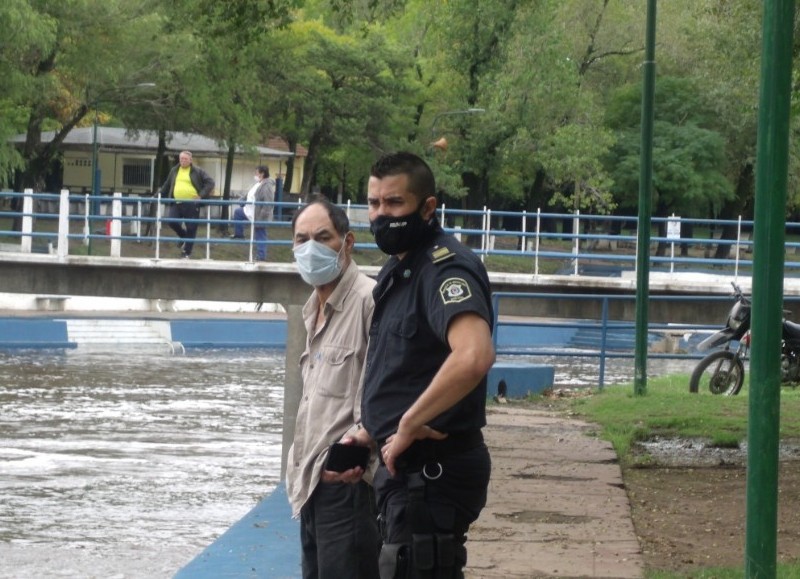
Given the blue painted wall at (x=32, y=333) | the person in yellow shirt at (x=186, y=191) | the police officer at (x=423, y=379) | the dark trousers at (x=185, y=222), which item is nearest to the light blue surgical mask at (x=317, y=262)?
the police officer at (x=423, y=379)

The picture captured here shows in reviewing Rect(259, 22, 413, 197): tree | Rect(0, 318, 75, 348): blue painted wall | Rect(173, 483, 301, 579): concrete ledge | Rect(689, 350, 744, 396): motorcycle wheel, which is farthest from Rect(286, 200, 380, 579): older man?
Rect(259, 22, 413, 197): tree

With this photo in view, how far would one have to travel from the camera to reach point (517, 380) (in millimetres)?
16672

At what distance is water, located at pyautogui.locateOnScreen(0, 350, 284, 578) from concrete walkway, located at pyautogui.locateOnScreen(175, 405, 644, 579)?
248cm

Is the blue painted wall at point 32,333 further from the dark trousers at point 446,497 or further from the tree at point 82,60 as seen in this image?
the dark trousers at point 446,497

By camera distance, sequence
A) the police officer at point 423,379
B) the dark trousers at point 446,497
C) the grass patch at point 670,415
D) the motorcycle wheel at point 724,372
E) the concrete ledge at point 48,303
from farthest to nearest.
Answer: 1. the concrete ledge at point 48,303
2. the motorcycle wheel at point 724,372
3. the grass patch at point 670,415
4. the dark trousers at point 446,497
5. the police officer at point 423,379

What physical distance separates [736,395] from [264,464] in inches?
226

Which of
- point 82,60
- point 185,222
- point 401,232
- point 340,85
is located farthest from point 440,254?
point 340,85

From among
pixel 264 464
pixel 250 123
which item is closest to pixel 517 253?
pixel 264 464

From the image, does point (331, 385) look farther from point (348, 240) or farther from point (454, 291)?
point (454, 291)

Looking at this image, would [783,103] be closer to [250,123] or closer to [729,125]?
[250,123]

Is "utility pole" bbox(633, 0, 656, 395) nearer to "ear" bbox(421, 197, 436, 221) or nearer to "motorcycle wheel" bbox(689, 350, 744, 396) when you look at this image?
"motorcycle wheel" bbox(689, 350, 744, 396)

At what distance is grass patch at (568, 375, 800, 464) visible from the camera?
1173cm

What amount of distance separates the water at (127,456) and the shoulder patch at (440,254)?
6744mm

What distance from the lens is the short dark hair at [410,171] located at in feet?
14.4
